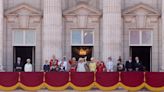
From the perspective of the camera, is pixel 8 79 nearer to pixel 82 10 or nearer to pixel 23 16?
pixel 23 16

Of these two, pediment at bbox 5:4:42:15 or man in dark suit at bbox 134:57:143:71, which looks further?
pediment at bbox 5:4:42:15

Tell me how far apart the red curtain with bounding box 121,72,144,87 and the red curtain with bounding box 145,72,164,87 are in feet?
1.58

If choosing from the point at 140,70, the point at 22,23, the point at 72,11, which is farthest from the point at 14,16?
the point at 140,70

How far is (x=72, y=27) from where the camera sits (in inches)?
2072

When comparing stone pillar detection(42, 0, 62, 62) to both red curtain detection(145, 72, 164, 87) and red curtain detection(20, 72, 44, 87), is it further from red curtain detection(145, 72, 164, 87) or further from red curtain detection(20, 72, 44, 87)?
red curtain detection(145, 72, 164, 87)

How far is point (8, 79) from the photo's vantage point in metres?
44.5

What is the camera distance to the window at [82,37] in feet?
173

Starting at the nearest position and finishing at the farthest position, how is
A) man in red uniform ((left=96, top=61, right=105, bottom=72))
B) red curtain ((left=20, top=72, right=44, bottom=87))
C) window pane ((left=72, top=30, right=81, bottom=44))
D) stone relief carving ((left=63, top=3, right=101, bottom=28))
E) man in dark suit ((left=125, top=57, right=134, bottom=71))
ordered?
1. red curtain ((left=20, top=72, right=44, bottom=87))
2. man in red uniform ((left=96, top=61, right=105, bottom=72))
3. man in dark suit ((left=125, top=57, right=134, bottom=71))
4. stone relief carving ((left=63, top=3, right=101, bottom=28))
5. window pane ((left=72, top=30, right=81, bottom=44))

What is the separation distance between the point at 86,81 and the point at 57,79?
218cm

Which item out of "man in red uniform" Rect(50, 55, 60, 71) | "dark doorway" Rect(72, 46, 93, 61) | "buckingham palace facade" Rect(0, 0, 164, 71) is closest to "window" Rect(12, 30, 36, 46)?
"buckingham palace facade" Rect(0, 0, 164, 71)

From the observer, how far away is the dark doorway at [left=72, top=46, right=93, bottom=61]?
53000mm

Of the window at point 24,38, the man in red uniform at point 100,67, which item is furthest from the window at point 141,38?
the window at point 24,38

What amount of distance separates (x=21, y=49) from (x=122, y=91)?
12.5 meters

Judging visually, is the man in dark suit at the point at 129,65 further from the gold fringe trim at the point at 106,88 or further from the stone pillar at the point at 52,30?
the stone pillar at the point at 52,30
